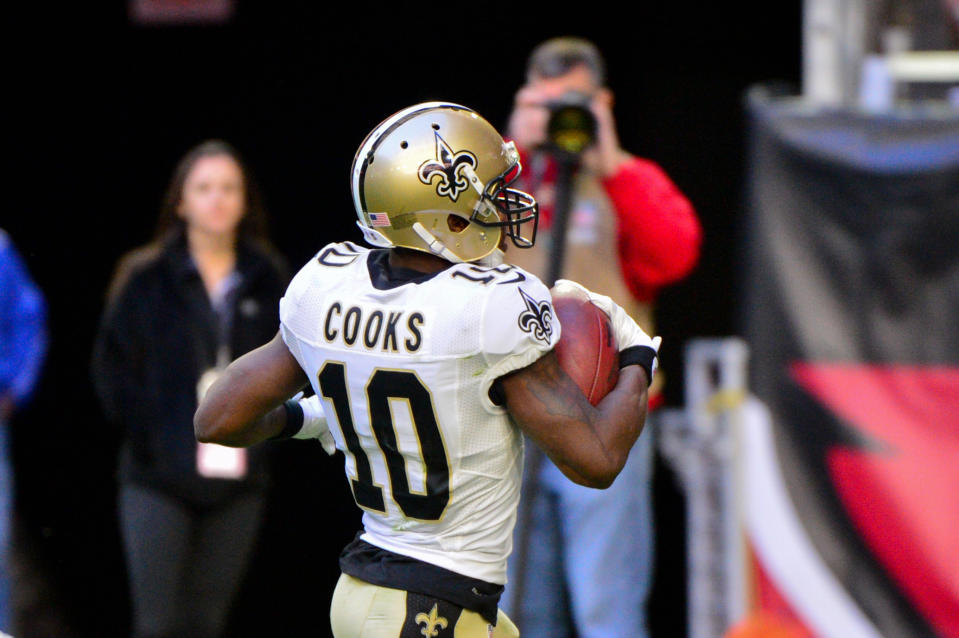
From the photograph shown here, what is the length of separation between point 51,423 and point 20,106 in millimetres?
1339

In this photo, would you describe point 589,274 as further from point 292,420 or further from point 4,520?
point 4,520

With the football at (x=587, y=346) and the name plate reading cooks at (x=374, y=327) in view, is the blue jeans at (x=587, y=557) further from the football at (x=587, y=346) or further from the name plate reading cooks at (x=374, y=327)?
the name plate reading cooks at (x=374, y=327)

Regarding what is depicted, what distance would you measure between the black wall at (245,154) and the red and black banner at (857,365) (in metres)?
1.40

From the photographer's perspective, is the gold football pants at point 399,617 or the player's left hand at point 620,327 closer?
the gold football pants at point 399,617

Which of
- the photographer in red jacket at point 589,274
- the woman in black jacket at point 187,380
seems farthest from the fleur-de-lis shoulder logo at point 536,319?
the woman in black jacket at point 187,380

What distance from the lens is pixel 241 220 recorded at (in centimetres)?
487

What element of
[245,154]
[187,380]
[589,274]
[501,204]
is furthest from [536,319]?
[245,154]

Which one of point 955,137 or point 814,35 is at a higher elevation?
point 814,35

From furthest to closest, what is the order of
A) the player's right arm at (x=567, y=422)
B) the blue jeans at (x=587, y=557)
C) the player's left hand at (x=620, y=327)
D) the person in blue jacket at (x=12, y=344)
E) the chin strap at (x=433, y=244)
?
the person in blue jacket at (x=12, y=344)
the blue jeans at (x=587, y=557)
the player's left hand at (x=620, y=327)
the chin strap at (x=433, y=244)
the player's right arm at (x=567, y=422)

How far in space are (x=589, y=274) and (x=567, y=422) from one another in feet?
5.39

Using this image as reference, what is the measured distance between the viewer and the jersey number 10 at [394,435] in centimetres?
244

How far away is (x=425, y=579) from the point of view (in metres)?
2.49

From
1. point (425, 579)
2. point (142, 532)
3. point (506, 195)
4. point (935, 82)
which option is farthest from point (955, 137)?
point (142, 532)

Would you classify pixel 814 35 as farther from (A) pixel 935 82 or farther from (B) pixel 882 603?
(B) pixel 882 603
